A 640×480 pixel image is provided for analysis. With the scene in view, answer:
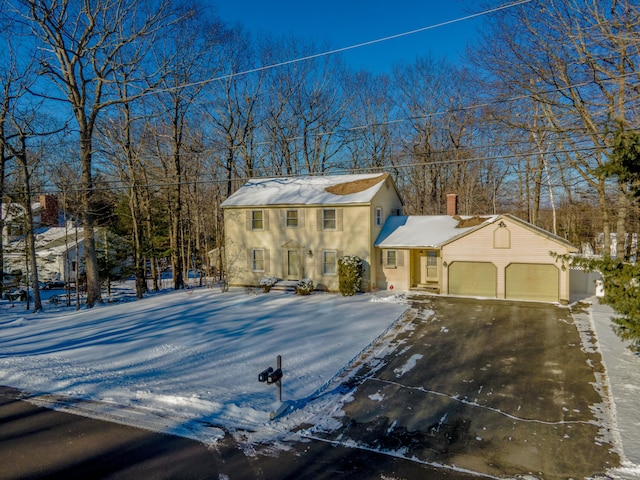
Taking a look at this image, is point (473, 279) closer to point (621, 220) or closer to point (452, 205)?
point (452, 205)

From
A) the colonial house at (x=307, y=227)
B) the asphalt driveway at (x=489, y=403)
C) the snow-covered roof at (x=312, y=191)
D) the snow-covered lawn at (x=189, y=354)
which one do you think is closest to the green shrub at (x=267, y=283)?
the colonial house at (x=307, y=227)

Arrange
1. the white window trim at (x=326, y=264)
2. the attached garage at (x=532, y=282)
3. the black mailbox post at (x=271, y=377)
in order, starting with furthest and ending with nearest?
the white window trim at (x=326, y=264) → the attached garage at (x=532, y=282) → the black mailbox post at (x=271, y=377)

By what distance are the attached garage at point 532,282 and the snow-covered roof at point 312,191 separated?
7.40m

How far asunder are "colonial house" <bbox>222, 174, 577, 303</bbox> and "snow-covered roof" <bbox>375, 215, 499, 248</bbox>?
5 cm

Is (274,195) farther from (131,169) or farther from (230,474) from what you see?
(230,474)

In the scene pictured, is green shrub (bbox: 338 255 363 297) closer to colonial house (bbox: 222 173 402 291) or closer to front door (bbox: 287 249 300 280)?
colonial house (bbox: 222 173 402 291)

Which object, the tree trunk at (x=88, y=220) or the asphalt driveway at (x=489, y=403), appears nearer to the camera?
the asphalt driveway at (x=489, y=403)

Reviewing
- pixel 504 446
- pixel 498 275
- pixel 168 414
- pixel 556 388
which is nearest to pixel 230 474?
pixel 168 414

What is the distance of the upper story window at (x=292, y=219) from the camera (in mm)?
20469

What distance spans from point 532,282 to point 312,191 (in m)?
11.6

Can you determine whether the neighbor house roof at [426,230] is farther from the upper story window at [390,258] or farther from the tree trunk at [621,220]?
the tree trunk at [621,220]

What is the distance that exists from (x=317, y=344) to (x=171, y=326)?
18.3 feet

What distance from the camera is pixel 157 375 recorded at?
29.0ft

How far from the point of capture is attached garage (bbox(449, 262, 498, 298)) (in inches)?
693
